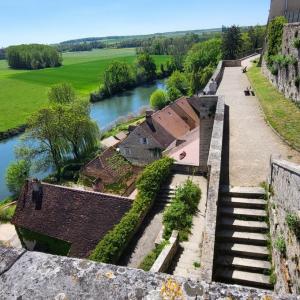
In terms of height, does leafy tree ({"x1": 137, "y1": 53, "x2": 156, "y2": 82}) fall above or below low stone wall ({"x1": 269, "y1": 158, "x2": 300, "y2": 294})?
below

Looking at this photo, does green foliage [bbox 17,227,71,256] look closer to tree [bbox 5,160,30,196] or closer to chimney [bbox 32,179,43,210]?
chimney [bbox 32,179,43,210]

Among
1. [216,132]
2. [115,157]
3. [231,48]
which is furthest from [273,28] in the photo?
[231,48]

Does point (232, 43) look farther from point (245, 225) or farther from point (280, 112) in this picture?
point (245, 225)

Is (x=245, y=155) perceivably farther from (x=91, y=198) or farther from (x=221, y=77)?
(x=221, y=77)

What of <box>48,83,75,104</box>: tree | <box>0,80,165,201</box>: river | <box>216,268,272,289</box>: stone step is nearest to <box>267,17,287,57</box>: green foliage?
<box>216,268,272,289</box>: stone step

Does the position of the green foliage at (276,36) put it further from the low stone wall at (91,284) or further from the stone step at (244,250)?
the low stone wall at (91,284)

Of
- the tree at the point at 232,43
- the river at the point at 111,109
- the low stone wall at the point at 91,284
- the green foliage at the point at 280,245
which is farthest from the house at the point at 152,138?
the low stone wall at the point at 91,284
